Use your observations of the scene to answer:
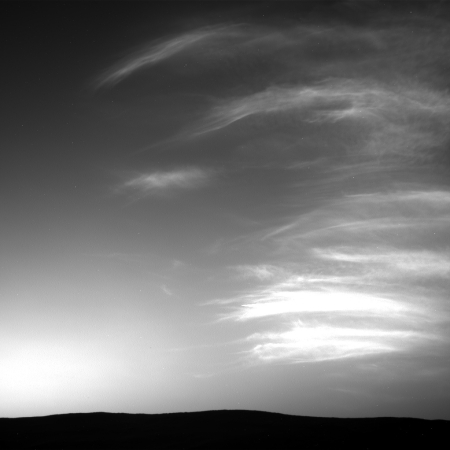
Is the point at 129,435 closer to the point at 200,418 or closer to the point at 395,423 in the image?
the point at 200,418

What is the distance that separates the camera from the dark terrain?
28625mm

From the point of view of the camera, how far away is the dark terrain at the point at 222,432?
93.9ft

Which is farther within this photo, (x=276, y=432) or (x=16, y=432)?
(x=16, y=432)

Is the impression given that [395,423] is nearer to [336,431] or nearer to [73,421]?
[336,431]

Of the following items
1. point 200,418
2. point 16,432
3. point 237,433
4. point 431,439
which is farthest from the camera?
point 200,418

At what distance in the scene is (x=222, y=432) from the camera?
1280 inches

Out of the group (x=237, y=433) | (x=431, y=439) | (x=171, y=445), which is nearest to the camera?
(x=431, y=439)

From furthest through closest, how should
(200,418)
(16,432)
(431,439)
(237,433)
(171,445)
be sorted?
(200,418), (16,432), (237,433), (171,445), (431,439)

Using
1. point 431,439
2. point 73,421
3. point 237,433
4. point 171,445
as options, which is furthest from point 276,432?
point 73,421

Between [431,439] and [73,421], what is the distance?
25.6 m

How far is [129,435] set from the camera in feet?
109

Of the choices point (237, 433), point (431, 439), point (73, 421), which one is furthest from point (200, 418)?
point (431, 439)

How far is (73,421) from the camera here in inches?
1511

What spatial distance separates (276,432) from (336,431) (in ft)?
12.2
